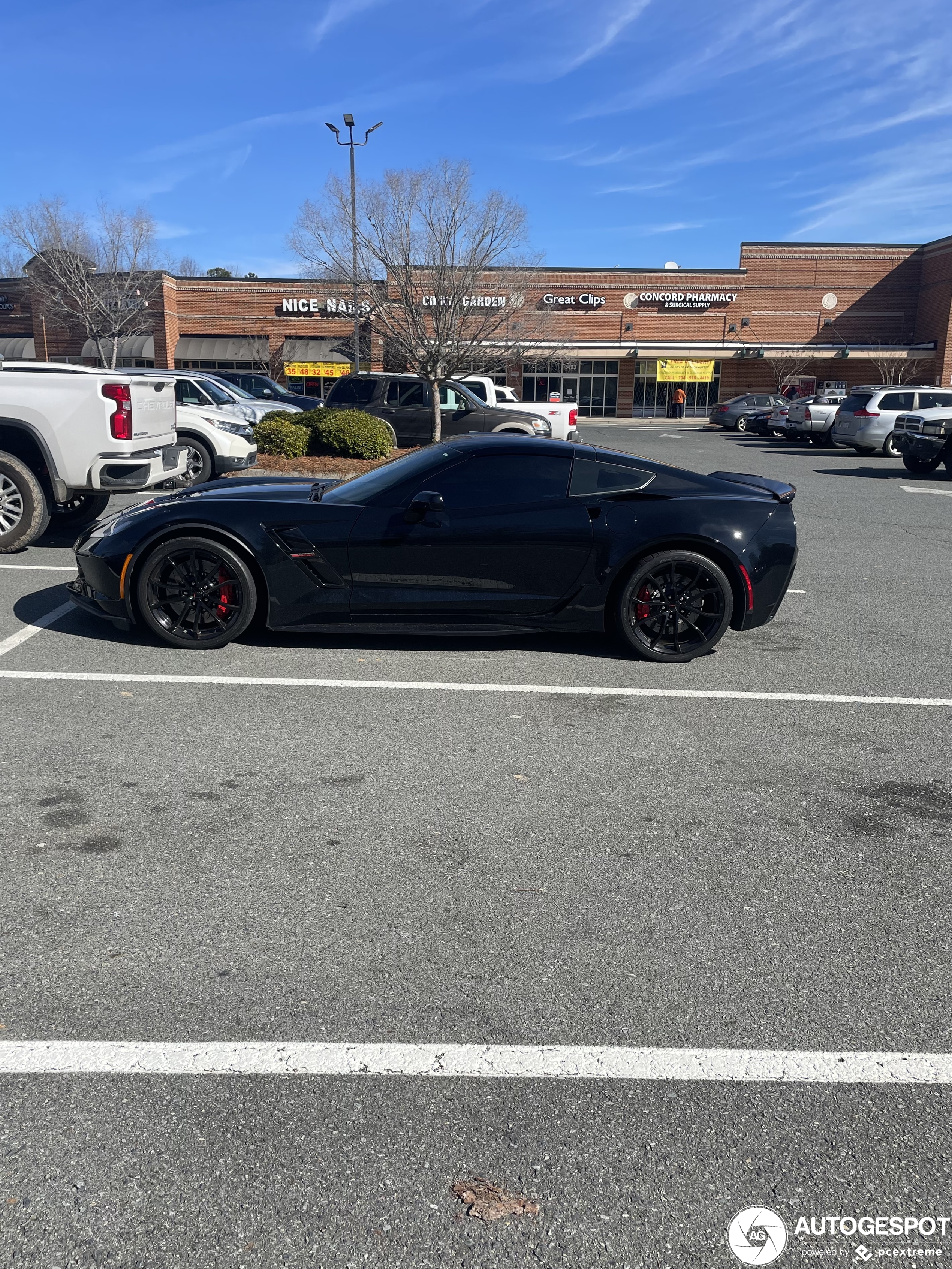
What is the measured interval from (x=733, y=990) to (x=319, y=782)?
2.04 meters

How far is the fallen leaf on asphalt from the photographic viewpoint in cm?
218

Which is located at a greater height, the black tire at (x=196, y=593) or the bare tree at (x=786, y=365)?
the bare tree at (x=786, y=365)

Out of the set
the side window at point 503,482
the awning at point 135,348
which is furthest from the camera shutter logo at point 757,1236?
the awning at point 135,348

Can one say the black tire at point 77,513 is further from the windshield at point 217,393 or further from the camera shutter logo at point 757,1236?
the camera shutter logo at point 757,1236

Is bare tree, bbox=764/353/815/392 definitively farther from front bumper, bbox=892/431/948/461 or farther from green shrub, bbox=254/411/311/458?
green shrub, bbox=254/411/311/458

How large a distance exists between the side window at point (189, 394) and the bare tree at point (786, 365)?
4013cm

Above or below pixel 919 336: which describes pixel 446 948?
below

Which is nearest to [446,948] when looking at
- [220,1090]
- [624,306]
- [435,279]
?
[220,1090]

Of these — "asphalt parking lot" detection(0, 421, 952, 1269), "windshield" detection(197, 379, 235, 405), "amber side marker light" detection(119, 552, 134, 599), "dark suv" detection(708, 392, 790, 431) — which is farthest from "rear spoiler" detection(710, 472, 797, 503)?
"dark suv" detection(708, 392, 790, 431)

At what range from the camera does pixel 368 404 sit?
1945 centimetres

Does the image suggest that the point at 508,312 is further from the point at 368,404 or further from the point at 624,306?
the point at 624,306

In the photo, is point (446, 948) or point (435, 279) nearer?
point (446, 948)

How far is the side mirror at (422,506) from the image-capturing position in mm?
6062

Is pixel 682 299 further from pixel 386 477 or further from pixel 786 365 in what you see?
pixel 386 477
